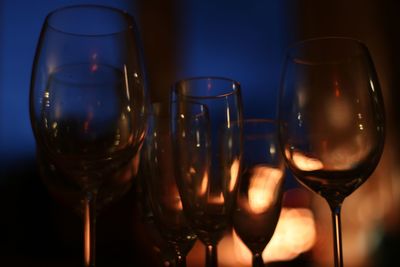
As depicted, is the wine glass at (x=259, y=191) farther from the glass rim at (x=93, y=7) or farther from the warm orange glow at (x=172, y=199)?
the glass rim at (x=93, y=7)

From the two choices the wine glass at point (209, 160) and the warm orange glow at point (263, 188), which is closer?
the wine glass at point (209, 160)

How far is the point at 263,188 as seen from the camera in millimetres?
618

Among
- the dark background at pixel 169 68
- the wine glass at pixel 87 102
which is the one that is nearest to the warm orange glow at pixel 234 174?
the wine glass at pixel 87 102

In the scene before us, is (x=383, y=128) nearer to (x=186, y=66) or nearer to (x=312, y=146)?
(x=312, y=146)

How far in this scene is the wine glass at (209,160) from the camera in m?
0.48

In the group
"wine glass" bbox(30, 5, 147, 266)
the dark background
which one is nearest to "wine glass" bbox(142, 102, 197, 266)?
"wine glass" bbox(30, 5, 147, 266)

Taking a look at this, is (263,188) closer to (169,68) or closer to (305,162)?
(305,162)

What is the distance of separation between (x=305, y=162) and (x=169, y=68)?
2730 mm

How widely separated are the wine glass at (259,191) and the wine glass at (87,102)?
184mm

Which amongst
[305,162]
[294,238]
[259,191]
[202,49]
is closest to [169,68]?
[202,49]

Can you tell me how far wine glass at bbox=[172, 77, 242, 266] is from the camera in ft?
1.58

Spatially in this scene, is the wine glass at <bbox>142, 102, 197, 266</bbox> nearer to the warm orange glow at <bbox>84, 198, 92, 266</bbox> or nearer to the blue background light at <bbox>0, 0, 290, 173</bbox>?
the warm orange glow at <bbox>84, 198, 92, 266</bbox>

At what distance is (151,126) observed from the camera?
620mm

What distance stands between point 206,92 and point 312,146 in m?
0.12
